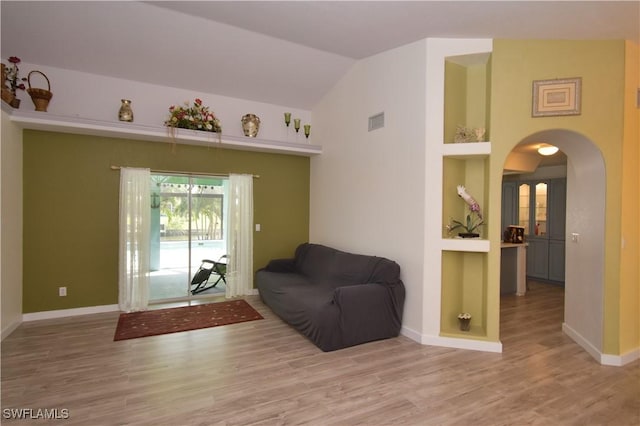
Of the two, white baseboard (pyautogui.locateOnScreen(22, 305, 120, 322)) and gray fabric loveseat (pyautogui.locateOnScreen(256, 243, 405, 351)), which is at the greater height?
gray fabric loveseat (pyautogui.locateOnScreen(256, 243, 405, 351))

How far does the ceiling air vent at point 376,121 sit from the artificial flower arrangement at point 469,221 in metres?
A: 1.32

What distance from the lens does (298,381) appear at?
2.86m

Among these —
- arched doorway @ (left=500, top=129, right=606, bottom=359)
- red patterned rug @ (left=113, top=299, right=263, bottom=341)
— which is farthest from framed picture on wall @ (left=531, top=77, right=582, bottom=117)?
red patterned rug @ (left=113, top=299, right=263, bottom=341)

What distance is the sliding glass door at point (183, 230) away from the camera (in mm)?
5172

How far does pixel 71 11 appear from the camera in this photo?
3.66m

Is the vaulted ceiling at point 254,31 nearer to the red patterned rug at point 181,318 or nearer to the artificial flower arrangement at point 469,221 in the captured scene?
the artificial flower arrangement at point 469,221

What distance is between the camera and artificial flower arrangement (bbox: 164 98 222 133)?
15.9 ft

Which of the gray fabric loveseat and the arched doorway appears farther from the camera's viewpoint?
the gray fabric loveseat

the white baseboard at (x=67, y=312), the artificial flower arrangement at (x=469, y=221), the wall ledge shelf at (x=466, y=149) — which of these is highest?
the wall ledge shelf at (x=466, y=149)

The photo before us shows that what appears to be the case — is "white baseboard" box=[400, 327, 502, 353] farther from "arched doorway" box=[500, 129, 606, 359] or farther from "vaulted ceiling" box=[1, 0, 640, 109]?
"vaulted ceiling" box=[1, 0, 640, 109]

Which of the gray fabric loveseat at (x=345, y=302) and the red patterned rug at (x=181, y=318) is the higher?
the gray fabric loveseat at (x=345, y=302)

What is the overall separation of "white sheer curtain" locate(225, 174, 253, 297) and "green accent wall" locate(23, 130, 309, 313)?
0.50 m

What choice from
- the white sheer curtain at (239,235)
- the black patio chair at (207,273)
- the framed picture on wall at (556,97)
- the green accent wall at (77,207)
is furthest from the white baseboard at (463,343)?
the green accent wall at (77,207)

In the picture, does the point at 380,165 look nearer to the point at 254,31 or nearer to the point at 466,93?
the point at 466,93
